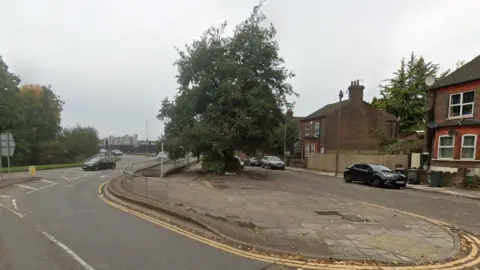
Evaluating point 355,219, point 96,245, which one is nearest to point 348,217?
point 355,219

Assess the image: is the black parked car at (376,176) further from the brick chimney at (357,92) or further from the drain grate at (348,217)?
the brick chimney at (357,92)

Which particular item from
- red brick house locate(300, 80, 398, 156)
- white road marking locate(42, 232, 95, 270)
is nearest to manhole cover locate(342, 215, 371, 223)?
white road marking locate(42, 232, 95, 270)

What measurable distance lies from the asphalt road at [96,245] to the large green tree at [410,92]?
1918 inches

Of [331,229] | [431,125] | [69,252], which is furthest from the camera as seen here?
[431,125]

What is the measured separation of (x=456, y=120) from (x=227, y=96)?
17206 mm

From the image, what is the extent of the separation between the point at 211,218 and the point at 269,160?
34090 millimetres

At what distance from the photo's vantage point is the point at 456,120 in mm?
23625

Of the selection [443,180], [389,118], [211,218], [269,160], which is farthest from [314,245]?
[389,118]

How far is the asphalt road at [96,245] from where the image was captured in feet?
18.6

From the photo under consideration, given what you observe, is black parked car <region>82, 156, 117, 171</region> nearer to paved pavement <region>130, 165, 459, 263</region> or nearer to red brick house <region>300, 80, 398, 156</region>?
red brick house <region>300, 80, 398, 156</region>

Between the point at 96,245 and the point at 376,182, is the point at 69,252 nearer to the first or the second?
the point at 96,245

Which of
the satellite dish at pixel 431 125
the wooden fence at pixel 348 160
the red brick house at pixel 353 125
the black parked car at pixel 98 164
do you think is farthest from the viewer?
the red brick house at pixel 353 125

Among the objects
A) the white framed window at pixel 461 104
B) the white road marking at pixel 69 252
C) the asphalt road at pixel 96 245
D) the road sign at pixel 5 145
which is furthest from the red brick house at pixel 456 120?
the road sign at pixel 5 145

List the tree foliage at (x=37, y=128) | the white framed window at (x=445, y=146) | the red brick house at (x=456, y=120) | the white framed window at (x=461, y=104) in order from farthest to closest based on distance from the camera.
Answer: the tree foliage at (x=37, y=128)
the white framed window at (x=445, y=146)
the white framed window at (x=461, y=104)
the red brick house at (x=456, y=120)
